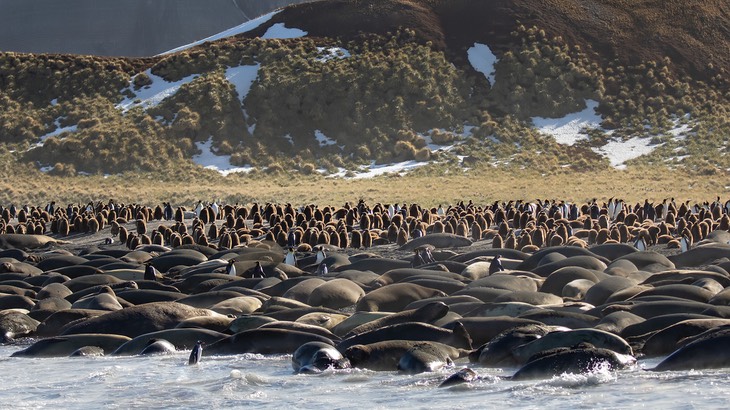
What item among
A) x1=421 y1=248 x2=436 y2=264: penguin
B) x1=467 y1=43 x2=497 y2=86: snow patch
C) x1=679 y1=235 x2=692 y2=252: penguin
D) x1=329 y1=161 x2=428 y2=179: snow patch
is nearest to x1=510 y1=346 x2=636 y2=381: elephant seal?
x1=421 y1=248 x2=436 y2=264: penguin

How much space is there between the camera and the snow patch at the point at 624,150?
6019cm

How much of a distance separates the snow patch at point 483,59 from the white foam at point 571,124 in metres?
5.32

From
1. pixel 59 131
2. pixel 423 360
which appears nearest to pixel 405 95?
pixel 59 131

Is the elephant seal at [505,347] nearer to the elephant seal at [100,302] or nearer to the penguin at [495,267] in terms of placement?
A: the elephant seal at [100,302]

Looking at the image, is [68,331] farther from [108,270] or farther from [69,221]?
[69,221]

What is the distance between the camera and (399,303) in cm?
1573

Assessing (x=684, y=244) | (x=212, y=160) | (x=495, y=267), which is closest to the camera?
(x=495, y=267)

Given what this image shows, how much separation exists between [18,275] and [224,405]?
37.5 feet

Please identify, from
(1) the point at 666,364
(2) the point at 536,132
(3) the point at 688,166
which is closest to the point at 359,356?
(1) the point at 666,364

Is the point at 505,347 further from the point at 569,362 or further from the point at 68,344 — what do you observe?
the point at 68,344

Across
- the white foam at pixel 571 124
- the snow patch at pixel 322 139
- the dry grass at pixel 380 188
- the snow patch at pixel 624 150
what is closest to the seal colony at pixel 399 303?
the dry grass at pixel 380 188

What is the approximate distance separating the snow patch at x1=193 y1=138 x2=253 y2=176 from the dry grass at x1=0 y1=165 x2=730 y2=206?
146cm

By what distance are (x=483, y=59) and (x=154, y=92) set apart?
2172 cm

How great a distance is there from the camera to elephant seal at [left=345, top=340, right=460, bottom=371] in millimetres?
12359
